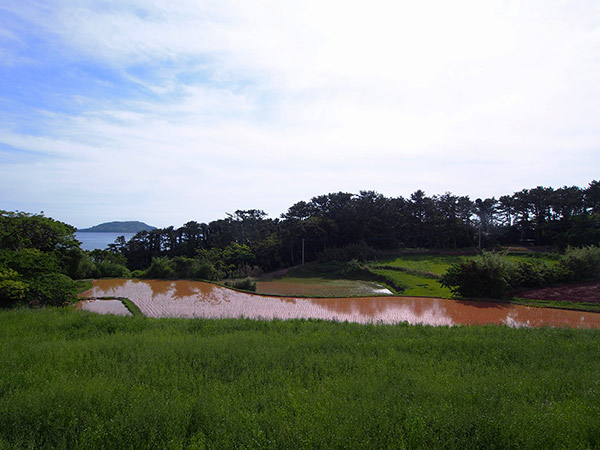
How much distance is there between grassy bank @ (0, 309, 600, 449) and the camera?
3.29 metres

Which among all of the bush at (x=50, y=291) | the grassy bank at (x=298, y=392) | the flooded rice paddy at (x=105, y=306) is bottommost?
the flooded rice paddy at (x=105, y=306)

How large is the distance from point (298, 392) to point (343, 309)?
989 cm

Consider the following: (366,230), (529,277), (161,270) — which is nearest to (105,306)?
(161,270)

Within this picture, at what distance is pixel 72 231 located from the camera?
2050 centimetres

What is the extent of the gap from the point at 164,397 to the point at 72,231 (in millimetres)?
20333

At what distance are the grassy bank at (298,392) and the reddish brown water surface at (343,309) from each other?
4317 mm

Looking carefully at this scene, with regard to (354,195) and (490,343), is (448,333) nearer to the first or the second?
(490,343)

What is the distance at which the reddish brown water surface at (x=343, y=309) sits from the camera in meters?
11.4

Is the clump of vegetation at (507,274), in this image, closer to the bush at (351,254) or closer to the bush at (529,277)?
the bush at (529,277)

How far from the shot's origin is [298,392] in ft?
13.7

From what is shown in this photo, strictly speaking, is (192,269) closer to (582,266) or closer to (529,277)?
(529,277)

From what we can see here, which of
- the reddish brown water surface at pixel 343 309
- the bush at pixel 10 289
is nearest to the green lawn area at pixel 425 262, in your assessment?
the reddish brown water surface at pixel 343 309

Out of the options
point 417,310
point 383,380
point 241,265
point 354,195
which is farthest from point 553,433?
point 354,195

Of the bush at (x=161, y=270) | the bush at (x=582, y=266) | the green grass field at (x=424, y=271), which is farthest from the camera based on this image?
the bush at (x=161, y=270)
